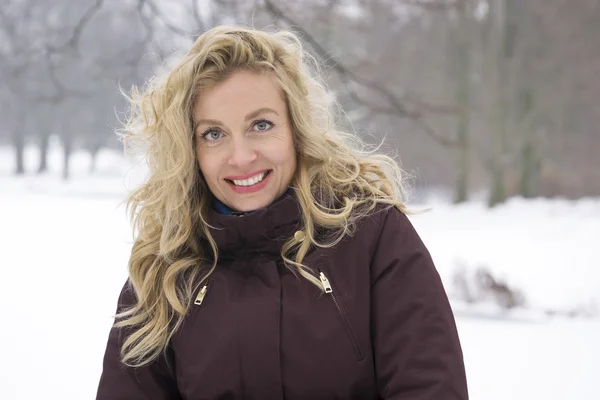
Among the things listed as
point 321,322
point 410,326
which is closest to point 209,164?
point 321,322

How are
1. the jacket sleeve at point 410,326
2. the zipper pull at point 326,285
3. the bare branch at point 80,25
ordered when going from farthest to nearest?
the bare branch at point 80,25 < the zipper pull at point 326,285 < the jacket sleeve at point 410,326

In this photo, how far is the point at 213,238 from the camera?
1408 mm

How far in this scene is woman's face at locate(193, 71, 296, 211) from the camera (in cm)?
133

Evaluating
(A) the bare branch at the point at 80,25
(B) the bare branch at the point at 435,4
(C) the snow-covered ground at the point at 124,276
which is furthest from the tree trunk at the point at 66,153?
(B) the bare branch at the point at 435,4

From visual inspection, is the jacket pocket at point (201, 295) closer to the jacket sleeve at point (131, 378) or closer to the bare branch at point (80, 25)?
the jacket sleeve at point (131, 378)

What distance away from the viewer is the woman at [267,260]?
1268mm

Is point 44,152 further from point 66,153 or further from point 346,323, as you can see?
point 346,323

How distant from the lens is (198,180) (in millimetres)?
1480

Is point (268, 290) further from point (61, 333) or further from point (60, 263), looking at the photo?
Answer: point (60, 263)

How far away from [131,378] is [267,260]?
0.38 meters

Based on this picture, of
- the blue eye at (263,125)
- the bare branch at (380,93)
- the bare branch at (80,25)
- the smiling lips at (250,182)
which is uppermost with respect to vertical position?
the bare branch at (80,25)

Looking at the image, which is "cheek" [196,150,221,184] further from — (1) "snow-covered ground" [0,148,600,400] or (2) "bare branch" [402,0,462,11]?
(2) "bare branch" [402,0,462,11]

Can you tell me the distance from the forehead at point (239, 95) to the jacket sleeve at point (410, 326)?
36 cm

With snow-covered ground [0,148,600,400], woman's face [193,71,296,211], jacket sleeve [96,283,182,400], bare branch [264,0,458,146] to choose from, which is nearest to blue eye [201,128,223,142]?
woman's face [193,71,296,211]
